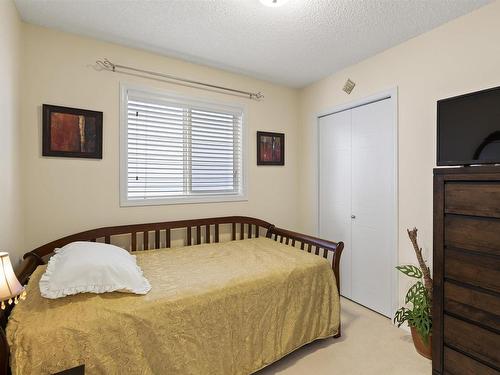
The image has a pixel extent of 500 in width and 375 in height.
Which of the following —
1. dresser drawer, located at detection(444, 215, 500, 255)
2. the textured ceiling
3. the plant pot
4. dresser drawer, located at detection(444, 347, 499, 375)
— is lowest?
the plant pot

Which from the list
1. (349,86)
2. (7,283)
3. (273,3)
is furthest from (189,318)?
(349,86)

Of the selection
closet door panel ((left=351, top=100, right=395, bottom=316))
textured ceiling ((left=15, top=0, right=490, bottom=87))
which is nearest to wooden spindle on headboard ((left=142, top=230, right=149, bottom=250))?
textured ceiling ((left=15, top=0, right=490, bottom=87))

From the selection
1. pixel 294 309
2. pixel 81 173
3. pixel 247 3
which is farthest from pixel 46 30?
pixel 294 309

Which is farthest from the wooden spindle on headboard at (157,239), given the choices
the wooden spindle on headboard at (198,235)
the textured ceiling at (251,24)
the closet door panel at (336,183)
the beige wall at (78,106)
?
the closet door panel at (336,183)

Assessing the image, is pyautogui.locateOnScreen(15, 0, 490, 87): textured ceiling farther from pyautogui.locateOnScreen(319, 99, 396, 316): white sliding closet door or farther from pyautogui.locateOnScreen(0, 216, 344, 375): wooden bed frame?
pyautogui.locateOnScreen(0, 216, 344, 375): wooden bed frame

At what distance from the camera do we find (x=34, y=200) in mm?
2105

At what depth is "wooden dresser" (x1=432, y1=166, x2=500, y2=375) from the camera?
142 cm

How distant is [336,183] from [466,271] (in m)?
1.68

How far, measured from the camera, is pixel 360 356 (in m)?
2.01

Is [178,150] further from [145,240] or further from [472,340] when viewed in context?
[472,340]

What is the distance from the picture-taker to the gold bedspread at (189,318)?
48.6 inches

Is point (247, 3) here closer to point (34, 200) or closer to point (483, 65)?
point (483, 65)

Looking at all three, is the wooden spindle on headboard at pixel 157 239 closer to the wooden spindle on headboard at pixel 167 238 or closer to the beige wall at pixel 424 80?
the wooden spindle on headboard at pixel 167 238

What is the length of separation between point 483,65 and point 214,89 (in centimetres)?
227
